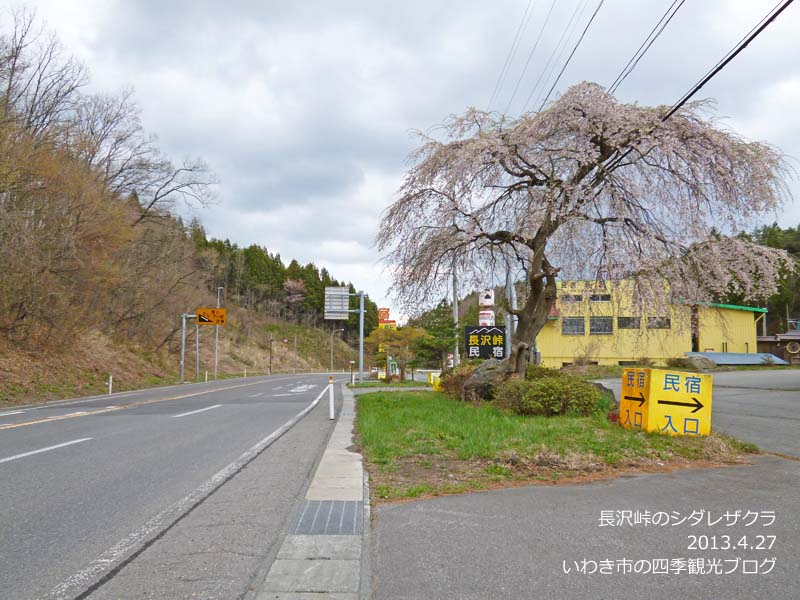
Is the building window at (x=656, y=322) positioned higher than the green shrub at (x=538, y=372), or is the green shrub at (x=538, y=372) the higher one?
the building window at (x=656, y=322)

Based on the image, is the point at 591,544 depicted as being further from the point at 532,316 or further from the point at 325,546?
the point at 532,316

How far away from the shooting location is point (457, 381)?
17.7m

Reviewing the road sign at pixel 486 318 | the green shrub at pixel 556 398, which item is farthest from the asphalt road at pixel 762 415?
the road sign at pixel 486 318

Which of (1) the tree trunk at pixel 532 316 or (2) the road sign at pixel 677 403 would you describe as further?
(1) the tree trunk at pixel 532 316

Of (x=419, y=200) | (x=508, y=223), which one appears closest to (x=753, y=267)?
(x=508, y=223)

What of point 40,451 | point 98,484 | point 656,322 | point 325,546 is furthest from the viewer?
point 656,322

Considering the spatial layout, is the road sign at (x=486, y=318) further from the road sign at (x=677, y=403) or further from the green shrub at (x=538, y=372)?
the road sign at (x=677, y=403)

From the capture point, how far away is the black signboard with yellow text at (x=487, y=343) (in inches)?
999

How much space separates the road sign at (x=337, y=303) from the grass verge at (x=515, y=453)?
29.4m

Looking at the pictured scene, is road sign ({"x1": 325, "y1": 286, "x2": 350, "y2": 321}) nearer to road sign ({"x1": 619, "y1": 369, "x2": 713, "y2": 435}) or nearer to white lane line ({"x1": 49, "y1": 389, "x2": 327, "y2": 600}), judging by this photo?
road sign ({"x1": 619, "y1": 369, "x2": 713, "y2": 435})

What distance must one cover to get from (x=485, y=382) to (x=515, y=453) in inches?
307

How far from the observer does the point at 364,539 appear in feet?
15.0

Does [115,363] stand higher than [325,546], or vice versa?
[115,363]

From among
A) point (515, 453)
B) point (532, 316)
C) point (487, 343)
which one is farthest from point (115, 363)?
point (515, 453)
